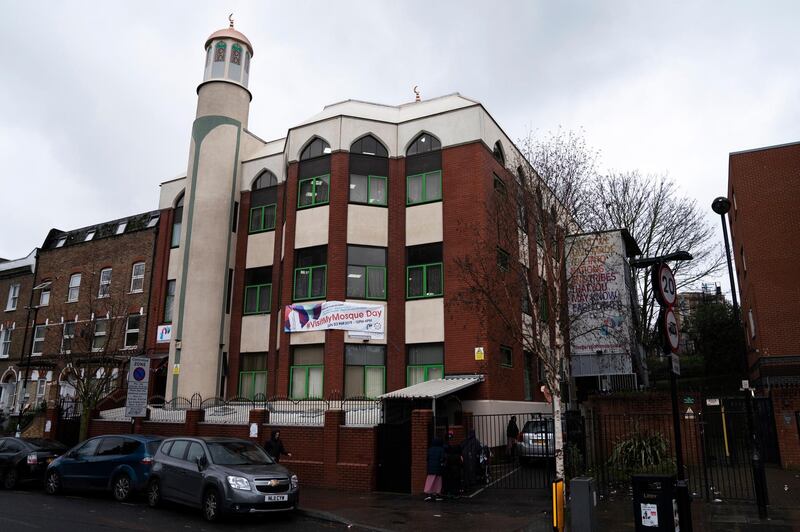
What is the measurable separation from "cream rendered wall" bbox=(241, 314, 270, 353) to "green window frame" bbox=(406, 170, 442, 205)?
8096 millimetres

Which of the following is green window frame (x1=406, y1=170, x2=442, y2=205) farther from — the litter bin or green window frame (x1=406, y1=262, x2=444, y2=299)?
the litter bin

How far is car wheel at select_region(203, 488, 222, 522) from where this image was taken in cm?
1178

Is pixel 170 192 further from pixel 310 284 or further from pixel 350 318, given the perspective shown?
pixel 350 318

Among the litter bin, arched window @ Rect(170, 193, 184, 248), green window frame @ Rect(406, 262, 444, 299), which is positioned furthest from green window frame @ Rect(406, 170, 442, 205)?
the litter bin

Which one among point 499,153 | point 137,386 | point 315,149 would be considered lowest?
point 137,386

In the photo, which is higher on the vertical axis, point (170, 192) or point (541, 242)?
point (170, 192)

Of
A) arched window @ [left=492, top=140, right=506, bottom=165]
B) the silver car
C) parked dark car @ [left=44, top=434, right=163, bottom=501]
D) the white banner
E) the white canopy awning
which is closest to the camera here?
parked dark car @ [left=44, top=434, right=163, bottom=501]

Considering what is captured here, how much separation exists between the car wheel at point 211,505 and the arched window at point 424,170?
14323mm

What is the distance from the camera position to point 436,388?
18.7 metres

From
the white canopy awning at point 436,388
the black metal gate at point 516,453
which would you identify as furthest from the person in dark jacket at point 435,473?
the white canopy awning at point 436,388

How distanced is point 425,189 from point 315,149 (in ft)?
17.0

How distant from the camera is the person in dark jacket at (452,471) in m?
14.7

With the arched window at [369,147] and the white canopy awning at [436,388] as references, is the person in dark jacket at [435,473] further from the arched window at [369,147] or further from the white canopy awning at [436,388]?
the arched window at [369,147]

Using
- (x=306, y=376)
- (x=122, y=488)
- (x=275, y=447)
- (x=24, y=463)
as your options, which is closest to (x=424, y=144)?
(x=306, y=376)
